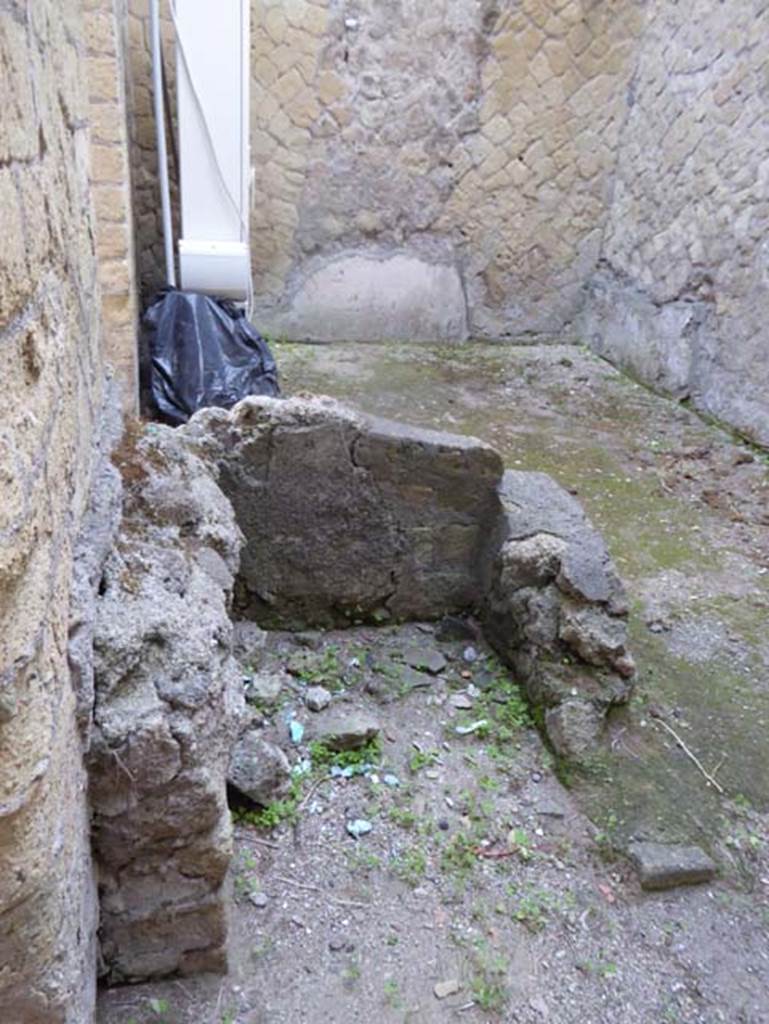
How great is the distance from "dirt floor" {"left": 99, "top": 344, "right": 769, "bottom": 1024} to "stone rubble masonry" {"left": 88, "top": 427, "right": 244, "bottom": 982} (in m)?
0.12

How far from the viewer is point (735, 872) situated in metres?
1.72

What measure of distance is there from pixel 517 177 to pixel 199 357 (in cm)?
298

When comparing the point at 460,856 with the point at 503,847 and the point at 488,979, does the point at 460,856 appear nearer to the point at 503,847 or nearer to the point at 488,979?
the point at 503,847

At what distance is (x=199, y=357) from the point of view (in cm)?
336

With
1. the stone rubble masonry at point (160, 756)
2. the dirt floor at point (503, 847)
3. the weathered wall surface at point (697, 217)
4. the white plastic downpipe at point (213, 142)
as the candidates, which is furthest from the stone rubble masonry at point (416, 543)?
the weathered wall surface at point (697, 217)

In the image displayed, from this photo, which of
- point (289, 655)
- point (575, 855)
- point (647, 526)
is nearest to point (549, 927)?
point (575, 855)

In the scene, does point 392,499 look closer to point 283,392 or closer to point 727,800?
point 727,800

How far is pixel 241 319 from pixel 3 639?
3.05 meters

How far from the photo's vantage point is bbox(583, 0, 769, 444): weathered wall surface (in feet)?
12.7

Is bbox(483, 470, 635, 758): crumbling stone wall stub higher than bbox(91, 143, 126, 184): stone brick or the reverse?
the reverse

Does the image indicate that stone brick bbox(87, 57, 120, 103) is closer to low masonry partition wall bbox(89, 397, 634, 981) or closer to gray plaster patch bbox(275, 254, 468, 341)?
low masonry partition wall bbox(89, 397, 634, 981)

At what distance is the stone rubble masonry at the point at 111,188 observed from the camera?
2.36 meters

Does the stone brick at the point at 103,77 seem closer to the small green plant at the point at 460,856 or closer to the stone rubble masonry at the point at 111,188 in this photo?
the stone rubble masonry at the point at 111,188

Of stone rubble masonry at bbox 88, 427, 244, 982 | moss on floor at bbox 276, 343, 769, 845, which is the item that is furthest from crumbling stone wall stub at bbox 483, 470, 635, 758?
stone rubble masonry at bbox 88, 427, 244, 982
